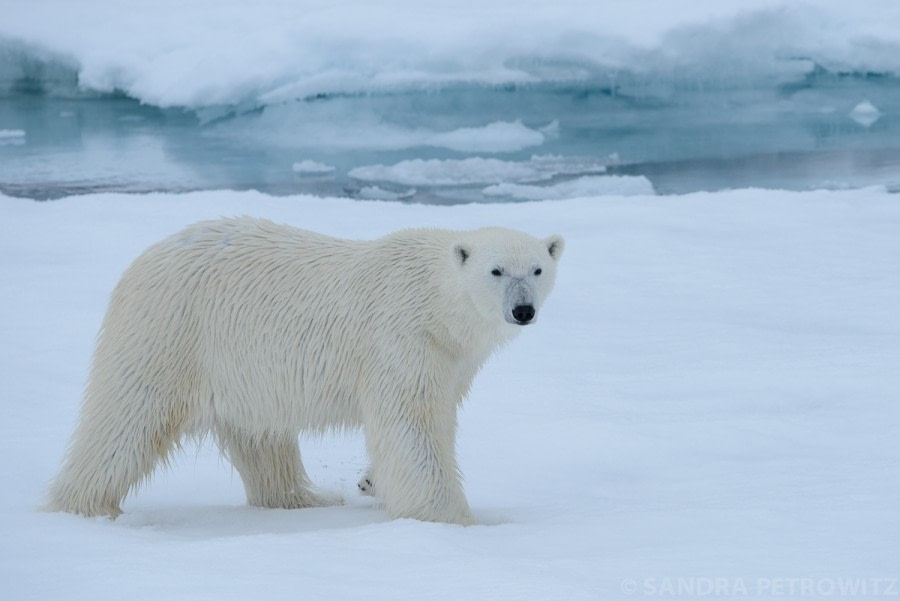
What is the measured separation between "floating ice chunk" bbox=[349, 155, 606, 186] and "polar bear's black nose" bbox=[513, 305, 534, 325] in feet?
20.0

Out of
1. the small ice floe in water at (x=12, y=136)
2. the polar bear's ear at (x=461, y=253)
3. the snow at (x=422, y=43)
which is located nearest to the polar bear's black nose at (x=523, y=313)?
the polar bear's ear at (x=461, y=253)

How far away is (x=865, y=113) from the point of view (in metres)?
9.88

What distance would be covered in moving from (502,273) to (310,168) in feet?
19.6

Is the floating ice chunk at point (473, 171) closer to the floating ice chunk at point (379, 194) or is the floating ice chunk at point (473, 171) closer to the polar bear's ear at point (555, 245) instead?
the floating ice chunk at point (379, 194)

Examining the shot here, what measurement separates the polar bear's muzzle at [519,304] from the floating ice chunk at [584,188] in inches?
239

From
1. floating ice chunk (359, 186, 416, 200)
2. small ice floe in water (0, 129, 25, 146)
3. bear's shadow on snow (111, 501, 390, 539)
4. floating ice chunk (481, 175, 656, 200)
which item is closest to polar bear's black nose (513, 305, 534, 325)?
bear's shadow on snow (111, 501, 390, 539)

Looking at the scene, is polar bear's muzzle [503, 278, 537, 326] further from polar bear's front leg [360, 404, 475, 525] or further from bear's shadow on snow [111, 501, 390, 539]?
bear's shadow on snow [111, 501, 390, 539]

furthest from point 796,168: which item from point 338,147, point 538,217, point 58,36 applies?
point 58,36

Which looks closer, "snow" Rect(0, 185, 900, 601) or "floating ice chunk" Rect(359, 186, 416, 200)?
"snow" Rect(0, 185, 900, 601)

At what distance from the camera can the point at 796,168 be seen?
9820 millimetres

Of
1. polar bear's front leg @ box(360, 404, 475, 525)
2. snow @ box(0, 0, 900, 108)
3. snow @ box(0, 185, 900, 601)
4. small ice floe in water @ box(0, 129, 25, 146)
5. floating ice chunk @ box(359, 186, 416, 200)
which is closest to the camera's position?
snow @ box(0, 185, 900, 601)

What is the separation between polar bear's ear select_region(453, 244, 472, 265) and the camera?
3621 mm

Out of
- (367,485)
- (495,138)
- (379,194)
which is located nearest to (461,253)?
(367,485)

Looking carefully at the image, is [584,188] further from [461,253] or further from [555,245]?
[461,253]
